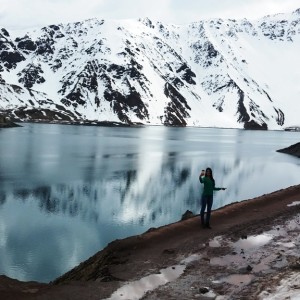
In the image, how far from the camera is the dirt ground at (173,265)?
50.2 feet

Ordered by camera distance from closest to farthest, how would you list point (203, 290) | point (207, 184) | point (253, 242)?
point (203, 290) → point (253, 242) → point (207, 184)

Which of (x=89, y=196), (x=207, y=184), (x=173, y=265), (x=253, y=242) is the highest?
(x=207, y=184)

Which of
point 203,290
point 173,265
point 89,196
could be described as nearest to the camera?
point 203,290

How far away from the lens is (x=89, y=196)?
4294cm

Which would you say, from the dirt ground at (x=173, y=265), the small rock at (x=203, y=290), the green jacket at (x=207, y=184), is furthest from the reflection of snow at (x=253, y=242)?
the small rock at (x=203, y=290)

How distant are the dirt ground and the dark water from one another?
3.63m

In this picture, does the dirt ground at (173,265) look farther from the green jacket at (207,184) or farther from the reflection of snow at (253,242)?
the green jacket at (207,184)

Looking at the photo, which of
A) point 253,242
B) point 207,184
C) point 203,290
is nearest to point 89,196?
point 207,184

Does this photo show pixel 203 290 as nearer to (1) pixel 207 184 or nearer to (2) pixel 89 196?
(1) pixel 207 184

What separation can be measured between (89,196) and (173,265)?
25.3 metres

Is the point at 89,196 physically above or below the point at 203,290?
below

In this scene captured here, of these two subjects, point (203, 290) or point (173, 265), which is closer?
point (203, 290)

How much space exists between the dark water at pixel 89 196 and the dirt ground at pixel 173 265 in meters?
3.63

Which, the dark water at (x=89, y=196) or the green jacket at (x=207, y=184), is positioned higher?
the green jacket at (x=207, y=184)
